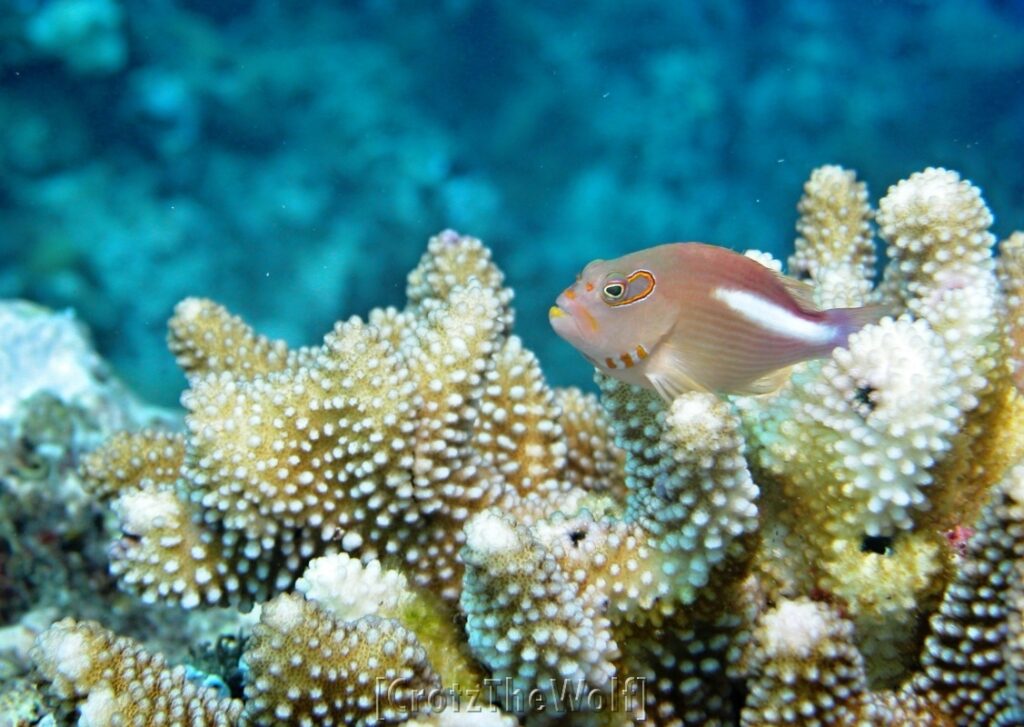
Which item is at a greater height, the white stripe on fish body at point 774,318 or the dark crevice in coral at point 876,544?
the white stripe on fish body at point 774,318

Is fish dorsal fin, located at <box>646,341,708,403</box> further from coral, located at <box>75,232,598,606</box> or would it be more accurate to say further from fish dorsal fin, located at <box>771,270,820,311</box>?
coral, located at <box>75,232,598,606</box>

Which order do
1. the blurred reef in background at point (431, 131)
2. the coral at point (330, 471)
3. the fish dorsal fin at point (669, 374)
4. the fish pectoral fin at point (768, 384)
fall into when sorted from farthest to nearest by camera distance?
the blurred reef in background at point (431, 131)
the coral at point (330, 471)
the fish pectoral fin at point (768, 384)
the fish dorsal fin at point (669, 374)

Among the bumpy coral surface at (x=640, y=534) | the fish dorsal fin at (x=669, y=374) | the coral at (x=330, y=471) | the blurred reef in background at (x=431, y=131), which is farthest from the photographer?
the blurred reef in background at (x=431, y=131)

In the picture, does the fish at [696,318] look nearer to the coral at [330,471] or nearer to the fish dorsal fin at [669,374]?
the fish dorsal fin at [669,374]

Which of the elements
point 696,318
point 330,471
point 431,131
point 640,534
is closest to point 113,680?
point 330,471

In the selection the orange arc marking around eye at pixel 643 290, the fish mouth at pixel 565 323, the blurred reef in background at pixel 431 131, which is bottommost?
the fish mouth at pixel 565 323

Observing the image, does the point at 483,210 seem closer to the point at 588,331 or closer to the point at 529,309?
the point at 529,309

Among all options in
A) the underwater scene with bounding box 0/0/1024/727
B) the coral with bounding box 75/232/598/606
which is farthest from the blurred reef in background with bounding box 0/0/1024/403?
the coral with bounding box 75/232/598/606

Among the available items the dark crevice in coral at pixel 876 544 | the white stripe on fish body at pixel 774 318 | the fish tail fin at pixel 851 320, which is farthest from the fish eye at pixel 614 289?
the dark crevice in coral at pixel 876 544
